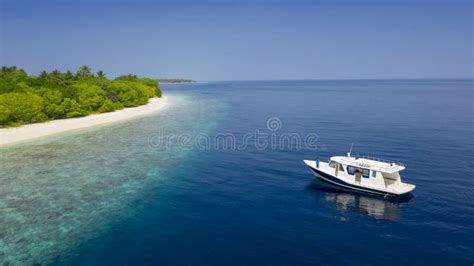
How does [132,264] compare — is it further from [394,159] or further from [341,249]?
[394,159]

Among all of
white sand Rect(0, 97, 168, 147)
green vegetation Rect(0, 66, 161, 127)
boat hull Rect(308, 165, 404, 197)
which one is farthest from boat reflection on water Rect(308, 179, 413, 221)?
green vegetation Rect(0, 66, 161, 127)

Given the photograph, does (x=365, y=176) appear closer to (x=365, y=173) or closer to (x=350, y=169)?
(x=365, y=173)

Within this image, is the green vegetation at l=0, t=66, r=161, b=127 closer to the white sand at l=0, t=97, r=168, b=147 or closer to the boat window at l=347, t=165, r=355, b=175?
the white sand at l=0, t=97, r=168, b=147

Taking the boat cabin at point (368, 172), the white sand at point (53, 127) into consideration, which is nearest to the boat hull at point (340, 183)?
the boat cabin at point (368, 172)

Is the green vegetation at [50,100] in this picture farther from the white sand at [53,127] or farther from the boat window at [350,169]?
the boat window at [350,169]

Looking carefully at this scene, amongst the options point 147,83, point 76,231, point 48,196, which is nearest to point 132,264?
point 76,231
